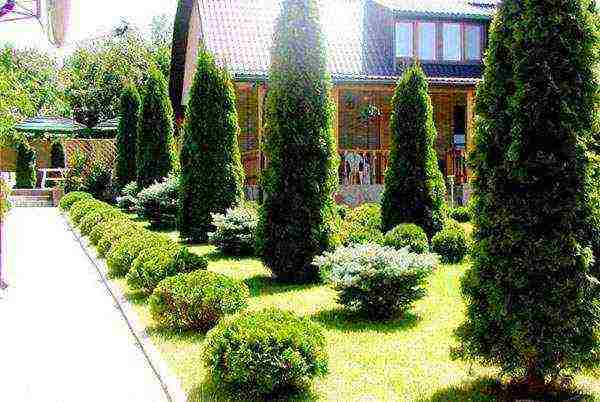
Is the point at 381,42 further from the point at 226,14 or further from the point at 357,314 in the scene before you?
the point at 357,314

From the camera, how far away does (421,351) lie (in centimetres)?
733

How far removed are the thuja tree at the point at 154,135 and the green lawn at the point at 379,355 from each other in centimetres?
1295

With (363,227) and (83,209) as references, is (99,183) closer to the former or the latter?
(83,209)

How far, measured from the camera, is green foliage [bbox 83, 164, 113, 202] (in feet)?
99.0

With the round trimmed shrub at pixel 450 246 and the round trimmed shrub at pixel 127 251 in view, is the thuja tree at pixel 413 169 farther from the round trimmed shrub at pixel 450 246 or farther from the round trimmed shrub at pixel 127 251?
the round trimmed shrub at pixel 127 251

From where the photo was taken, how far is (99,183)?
101ft

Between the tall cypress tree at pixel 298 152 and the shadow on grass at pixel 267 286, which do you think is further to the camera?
the tall cypress tree at pixel 298 152

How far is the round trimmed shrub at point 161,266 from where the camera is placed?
993 cm

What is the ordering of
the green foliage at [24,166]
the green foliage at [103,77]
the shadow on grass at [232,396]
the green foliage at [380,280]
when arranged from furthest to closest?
the green foliage at [103,77]
the green foliage at [24,166]
the green foliage at [380,280]
the shadow on grass at [232,396]

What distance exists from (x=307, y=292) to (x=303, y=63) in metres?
3.82

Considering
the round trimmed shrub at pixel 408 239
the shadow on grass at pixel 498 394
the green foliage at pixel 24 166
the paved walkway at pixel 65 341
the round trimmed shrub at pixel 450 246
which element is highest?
the green foliage at pixel 24 166

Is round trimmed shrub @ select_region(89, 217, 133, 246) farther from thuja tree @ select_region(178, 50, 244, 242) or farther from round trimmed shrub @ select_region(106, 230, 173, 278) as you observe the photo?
round trimmed shrub @ select_region(106, 230, 173, 278)

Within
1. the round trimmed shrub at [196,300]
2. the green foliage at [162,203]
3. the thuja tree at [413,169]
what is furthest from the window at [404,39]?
the round trimmed shrub at [196,300]

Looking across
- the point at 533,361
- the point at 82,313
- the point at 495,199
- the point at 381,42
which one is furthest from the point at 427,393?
the point at 381,42
